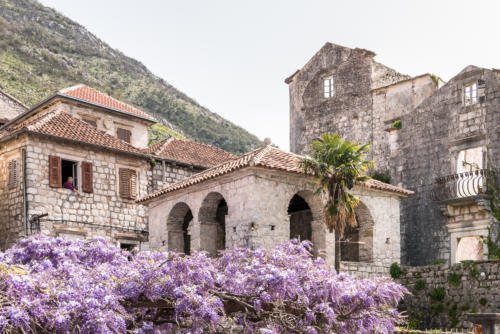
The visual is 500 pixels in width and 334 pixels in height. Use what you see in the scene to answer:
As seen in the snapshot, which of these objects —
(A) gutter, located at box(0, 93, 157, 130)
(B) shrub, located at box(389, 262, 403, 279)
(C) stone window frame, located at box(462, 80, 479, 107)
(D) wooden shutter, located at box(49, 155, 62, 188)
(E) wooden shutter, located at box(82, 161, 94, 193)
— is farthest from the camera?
(A) gutter, located at box(0, 93, 157, 130)

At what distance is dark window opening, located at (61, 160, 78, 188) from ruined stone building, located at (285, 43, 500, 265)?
11976 millimetres

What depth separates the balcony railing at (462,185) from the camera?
24953 millimetres

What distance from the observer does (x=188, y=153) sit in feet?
104

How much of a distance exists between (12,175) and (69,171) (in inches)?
101

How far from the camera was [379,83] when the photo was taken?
101 feet

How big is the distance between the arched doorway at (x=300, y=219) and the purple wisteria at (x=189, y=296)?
1192 centimetres

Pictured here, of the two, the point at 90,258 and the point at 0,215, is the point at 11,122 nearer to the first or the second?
the point at 0,215

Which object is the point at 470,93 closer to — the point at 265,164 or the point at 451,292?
the point at 451,292

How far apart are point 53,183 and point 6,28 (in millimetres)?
45749

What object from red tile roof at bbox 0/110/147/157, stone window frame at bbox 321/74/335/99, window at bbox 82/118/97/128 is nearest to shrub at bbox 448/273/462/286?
stone window frame at bbox 321/74/335/99

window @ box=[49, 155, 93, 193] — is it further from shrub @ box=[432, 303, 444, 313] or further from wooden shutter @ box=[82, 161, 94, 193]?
shrub @ box=[432, 303, 444, 313]

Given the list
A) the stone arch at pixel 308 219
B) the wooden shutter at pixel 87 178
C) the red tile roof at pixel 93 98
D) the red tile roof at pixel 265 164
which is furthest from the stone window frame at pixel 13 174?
the stone arch at pixel 308 219

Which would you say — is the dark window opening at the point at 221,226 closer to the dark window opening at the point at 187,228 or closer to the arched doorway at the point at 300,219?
the dark window opening at the point at 187,228

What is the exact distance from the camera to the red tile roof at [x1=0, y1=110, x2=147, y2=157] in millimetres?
25406
